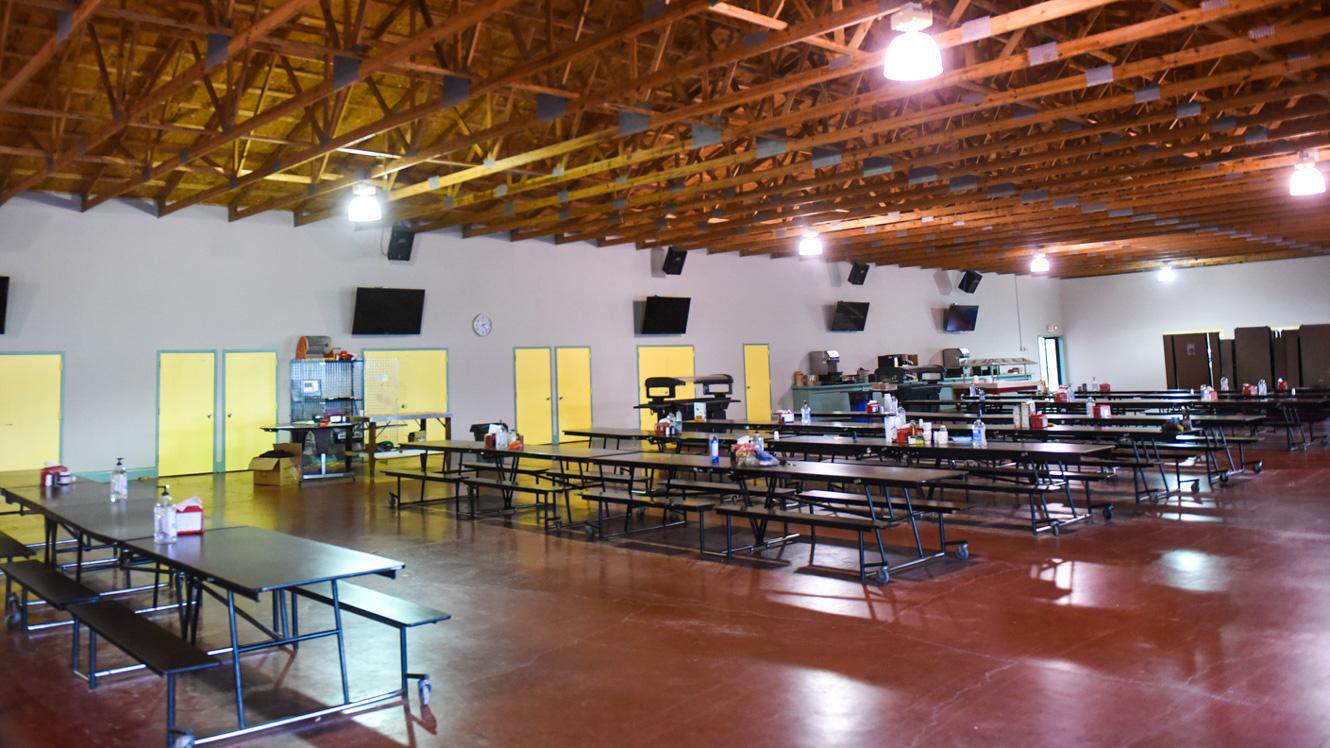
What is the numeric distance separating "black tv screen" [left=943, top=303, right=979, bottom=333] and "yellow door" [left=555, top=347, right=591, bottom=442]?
9.94m

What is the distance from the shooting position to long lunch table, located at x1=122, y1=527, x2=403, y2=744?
10.3 feet

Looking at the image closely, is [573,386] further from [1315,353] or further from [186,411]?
[1315,353]

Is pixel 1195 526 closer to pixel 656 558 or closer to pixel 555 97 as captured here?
pixel 656 558

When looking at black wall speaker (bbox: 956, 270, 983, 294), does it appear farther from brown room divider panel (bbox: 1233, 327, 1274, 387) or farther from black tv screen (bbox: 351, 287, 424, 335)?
black tv screen (bbox: 351, 287, 424, 335)

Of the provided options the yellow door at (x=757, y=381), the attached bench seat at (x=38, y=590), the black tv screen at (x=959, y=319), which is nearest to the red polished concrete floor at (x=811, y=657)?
the attached bench seat at (x=38, y=590)

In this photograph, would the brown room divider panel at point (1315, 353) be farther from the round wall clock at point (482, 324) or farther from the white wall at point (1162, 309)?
the round wall clock at point (482, 324)

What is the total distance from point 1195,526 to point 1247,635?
2.86 metres

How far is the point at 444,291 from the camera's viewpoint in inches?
529

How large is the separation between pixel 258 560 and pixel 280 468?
7.69m

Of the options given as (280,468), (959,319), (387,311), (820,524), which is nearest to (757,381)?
(959,319)

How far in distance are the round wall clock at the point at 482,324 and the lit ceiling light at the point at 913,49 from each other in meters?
10.1

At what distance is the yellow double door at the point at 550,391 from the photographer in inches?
556

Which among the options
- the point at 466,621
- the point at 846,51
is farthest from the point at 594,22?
the point at 466,621

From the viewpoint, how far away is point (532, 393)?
1423cm
